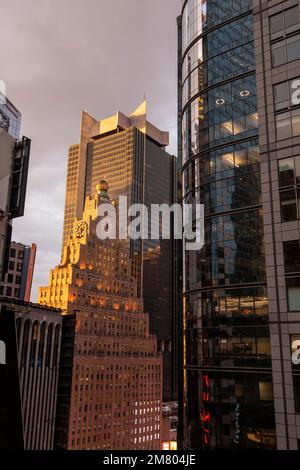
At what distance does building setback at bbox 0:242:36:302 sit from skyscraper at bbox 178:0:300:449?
96083mm

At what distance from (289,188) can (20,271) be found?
377ft

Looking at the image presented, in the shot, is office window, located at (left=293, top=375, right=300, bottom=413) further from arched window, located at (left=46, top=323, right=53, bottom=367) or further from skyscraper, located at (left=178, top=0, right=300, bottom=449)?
arched window, located at (left=46, top=323, right=53, bottom=367)

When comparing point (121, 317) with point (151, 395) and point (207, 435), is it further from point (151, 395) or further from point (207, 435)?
point (207, 435)

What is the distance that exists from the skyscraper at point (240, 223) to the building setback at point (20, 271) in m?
96.1

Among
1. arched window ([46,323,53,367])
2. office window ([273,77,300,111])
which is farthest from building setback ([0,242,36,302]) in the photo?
office window ([273,77,300,111])

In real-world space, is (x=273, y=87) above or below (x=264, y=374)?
above

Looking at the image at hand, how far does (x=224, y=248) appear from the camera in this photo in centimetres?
3828

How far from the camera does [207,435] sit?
115ft

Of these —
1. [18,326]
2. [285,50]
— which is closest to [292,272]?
[285,50]

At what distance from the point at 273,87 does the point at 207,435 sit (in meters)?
27.2

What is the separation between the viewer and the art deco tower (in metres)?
114

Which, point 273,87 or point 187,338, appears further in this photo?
point 187,338

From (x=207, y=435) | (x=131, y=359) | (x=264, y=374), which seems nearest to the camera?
(x=264, y=374)
